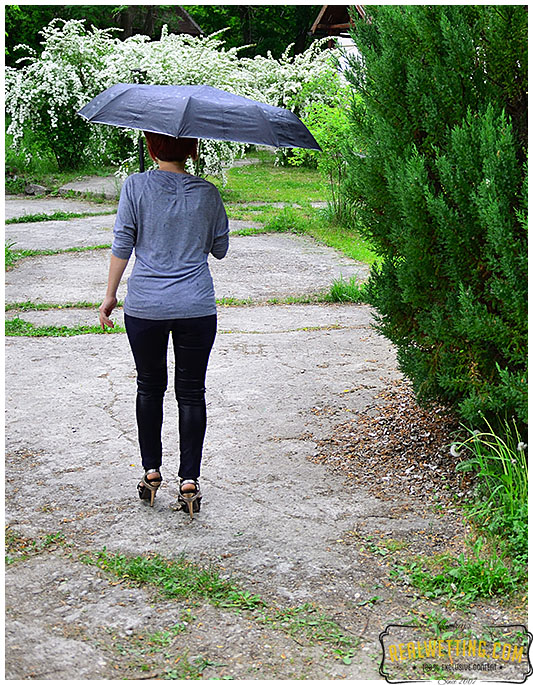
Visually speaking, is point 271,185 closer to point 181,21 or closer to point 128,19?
point 128,19

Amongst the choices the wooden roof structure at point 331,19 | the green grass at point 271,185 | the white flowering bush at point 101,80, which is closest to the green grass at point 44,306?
the white flowering bush at point 101,80

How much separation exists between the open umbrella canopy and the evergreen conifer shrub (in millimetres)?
547

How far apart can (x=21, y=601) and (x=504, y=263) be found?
250 cm

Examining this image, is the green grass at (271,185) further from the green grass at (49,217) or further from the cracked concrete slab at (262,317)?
the cracked concrete slab at (262,317)

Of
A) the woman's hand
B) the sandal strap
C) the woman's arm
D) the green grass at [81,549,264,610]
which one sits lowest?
the green grass at [81,549,264,610]

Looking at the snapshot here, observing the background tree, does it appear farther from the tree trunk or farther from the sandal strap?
the sandal strap

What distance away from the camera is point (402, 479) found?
4.47 m

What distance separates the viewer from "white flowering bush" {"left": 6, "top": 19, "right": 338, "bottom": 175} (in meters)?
14.6

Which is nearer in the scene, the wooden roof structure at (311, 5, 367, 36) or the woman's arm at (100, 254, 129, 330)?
the woman's arm at (100, 254, 129, 330)

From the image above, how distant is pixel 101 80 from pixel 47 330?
410 inches

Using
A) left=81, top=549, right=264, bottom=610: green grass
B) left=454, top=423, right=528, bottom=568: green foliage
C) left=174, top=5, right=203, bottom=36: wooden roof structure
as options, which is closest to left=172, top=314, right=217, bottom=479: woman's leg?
left=81, top=549, right=264, bottom=610: green grass

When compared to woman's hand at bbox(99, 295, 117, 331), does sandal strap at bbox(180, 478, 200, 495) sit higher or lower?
lower

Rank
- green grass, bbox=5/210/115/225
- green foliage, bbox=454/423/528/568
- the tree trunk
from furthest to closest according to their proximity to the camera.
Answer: the tree trunk < green grass, bbox=5/210/115/225 < green foliage, bbox=454/423/528/568

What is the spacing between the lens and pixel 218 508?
165 inches
